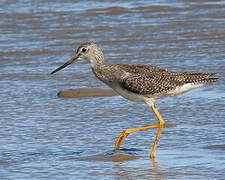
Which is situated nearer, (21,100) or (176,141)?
(176,141)

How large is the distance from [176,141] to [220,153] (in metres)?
0.66

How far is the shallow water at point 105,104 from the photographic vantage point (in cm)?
669

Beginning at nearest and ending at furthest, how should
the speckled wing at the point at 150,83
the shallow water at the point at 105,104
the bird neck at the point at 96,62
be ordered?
1. the shallow water at the point at 105,104
2. the speckled wing at the point at 150,83
3. the bird neck at the point at 96,62

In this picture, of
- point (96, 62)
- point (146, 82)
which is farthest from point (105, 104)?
point (146, 82)

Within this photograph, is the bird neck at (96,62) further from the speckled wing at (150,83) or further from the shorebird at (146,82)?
the speckled wing at (150,83)

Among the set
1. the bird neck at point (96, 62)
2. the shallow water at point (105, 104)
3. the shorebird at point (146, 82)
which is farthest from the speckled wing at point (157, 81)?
the shallow water at point (105, 104)

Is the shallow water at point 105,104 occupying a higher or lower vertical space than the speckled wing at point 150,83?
lower

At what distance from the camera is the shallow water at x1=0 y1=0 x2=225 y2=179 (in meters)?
6.69

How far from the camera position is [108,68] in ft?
24.9

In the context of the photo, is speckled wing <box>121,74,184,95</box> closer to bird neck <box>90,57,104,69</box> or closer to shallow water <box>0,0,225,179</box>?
bird neck <box>90,57,104,69</box>

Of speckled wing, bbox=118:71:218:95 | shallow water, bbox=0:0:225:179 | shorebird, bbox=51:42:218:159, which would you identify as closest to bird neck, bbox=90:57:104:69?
shorebird, bbox=51:42:218:159

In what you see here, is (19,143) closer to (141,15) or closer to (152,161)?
(152,161)

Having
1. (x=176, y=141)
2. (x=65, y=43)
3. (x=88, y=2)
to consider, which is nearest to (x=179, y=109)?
(x=176, y=141)

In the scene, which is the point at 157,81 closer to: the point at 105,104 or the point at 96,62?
the point at 96,62
